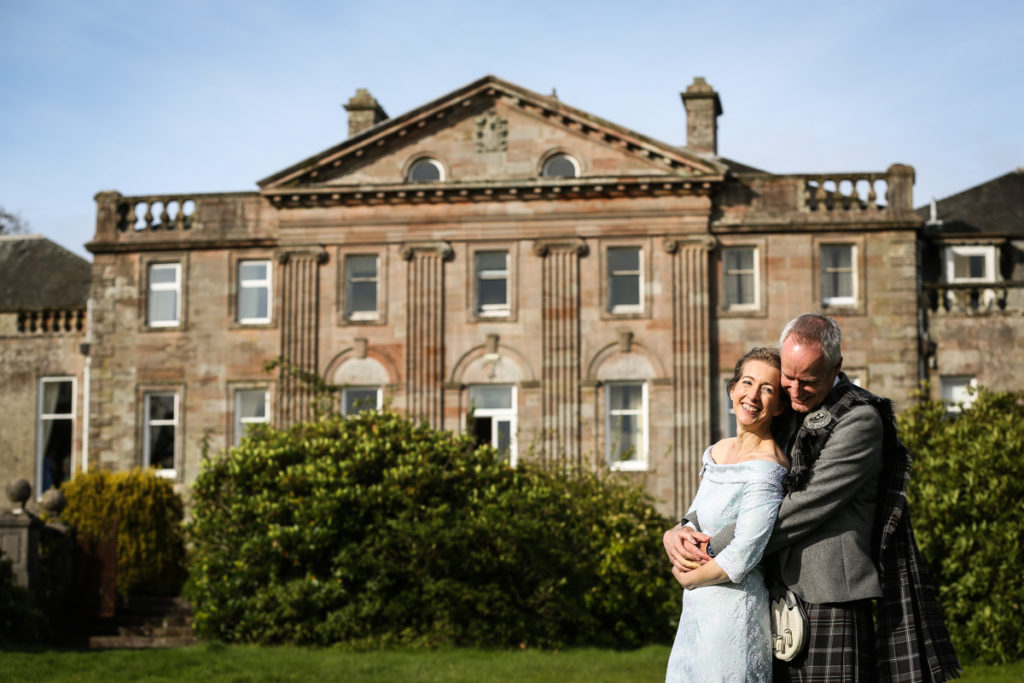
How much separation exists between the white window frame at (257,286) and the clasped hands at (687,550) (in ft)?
78.1

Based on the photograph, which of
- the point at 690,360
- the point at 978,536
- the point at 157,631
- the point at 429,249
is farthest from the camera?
the point at 429,249

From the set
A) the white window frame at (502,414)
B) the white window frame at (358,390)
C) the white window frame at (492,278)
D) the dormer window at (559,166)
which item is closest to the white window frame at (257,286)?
the white window frame at (358,390)

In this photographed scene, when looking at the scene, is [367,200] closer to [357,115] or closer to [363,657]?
[357,115]

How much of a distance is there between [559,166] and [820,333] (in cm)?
2317

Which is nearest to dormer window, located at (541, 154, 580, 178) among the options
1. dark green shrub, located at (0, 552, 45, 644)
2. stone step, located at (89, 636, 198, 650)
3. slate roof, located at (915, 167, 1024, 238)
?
slate roof, located at (915, 167, 1024, 238)

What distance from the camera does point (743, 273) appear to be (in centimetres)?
2744

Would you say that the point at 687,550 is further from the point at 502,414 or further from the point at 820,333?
the point at 502,414

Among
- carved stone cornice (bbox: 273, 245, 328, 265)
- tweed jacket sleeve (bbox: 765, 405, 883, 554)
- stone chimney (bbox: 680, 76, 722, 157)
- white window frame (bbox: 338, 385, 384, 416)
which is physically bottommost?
tweed jacket sleeve (bbox: 765, 405, 883, 554)

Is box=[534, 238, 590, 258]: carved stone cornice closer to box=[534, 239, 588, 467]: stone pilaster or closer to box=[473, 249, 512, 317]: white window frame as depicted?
box=[534, 239, 588, 467]: stone pilaster

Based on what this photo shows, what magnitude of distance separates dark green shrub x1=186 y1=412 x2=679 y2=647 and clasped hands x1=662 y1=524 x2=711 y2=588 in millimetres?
12480

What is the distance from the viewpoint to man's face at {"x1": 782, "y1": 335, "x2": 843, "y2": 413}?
529 centimetres

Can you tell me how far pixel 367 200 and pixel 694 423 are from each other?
28.9 ft

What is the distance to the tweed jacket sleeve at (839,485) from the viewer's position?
5215mm

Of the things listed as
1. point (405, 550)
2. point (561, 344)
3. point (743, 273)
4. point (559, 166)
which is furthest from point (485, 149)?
point (405, 550)
